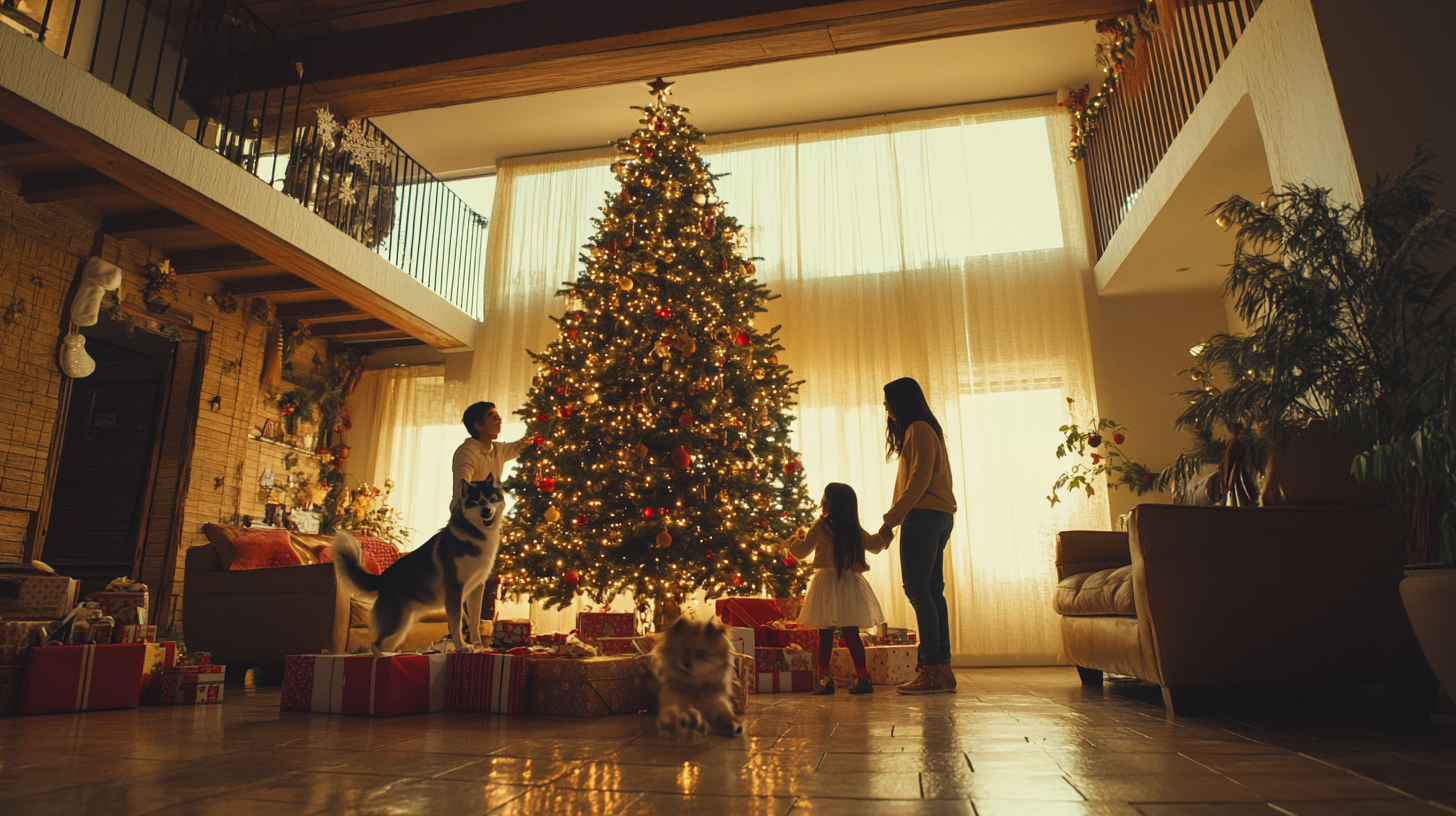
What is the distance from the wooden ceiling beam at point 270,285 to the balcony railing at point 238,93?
1.72 feet

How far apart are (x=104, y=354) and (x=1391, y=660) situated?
7441 mm

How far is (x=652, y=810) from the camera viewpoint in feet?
3.96

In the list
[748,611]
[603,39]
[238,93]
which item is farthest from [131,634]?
[238,93]

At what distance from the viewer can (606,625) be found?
13.8 feet

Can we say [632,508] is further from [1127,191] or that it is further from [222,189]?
[1127,191]

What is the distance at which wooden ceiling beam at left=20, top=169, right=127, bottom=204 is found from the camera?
4.43 meters

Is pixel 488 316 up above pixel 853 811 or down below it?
above

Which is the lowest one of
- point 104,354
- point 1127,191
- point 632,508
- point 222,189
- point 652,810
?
point 652,810

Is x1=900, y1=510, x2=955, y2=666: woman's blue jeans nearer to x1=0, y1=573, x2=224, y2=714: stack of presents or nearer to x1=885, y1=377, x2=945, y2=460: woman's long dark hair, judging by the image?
x1=885, y1=377, x2=945, y2=460: woman's long dark hair

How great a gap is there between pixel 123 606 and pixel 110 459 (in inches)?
134

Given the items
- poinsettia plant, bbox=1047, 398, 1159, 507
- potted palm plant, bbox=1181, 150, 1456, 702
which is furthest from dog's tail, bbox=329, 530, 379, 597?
poinsettia plant, bbox=1047, 398, 1159, 507

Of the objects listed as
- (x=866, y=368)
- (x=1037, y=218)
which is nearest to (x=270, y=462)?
(x=866, y=368)

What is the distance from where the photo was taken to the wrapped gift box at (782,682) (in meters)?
3.60

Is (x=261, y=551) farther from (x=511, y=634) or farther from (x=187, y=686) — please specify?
(x=511, y=634)
